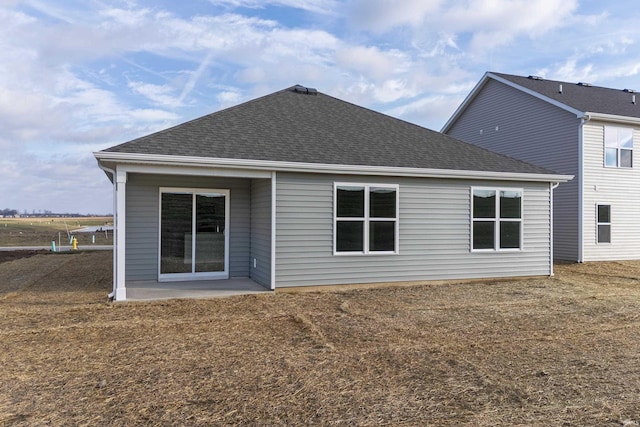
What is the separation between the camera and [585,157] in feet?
48.1

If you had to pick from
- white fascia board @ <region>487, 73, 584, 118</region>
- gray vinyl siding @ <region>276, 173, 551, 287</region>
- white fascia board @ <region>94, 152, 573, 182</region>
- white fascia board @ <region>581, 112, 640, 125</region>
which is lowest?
gray vinyl siding @ <region>276, 173, 551, 287</region>

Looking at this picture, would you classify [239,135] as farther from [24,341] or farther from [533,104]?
[533,104]

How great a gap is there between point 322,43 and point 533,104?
803 cm

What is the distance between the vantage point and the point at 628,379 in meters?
4.32

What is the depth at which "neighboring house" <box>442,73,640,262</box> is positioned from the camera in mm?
14789

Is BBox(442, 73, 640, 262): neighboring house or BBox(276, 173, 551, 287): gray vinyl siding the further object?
BBox(442, 73, 640, 262): neighboring house

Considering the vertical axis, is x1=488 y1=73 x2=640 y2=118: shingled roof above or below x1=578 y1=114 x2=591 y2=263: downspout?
above

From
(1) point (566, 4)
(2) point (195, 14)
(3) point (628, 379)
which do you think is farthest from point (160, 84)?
(3) point (628, 379)

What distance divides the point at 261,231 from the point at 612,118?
1259cm

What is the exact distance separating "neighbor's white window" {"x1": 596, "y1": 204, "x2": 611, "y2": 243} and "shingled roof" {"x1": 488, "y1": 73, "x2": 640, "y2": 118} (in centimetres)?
322

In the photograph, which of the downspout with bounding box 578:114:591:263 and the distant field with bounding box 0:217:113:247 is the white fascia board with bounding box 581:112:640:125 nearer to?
the downspout with bounding box 578:114:591:263

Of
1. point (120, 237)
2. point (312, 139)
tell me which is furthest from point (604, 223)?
point (120, 237)

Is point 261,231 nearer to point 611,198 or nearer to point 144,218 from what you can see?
point 144,218

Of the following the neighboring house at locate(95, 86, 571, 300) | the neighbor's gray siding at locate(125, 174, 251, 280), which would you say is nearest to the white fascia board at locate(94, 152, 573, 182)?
the neighboring house at locate(95, 86, 571, 300)
